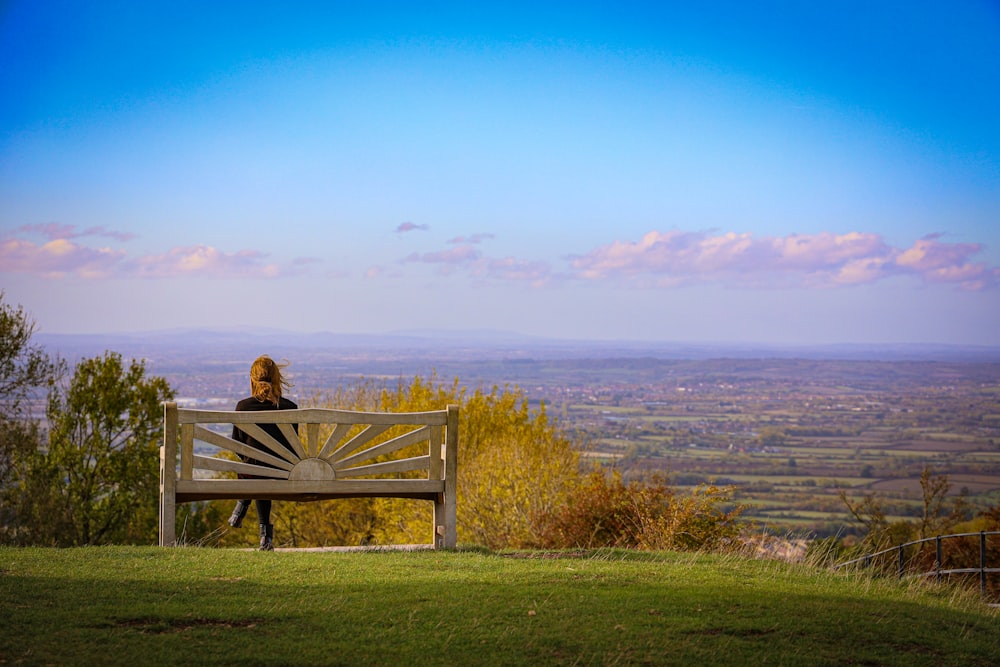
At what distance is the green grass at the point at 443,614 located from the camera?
19.3ft

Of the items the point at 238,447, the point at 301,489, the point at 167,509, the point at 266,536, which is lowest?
the point at 266,536

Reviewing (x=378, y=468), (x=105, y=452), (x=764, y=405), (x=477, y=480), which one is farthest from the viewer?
(x=764, y=405)

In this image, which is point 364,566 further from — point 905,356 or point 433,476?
point 905,356

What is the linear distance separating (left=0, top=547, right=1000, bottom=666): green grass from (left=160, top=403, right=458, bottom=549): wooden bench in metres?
0.78

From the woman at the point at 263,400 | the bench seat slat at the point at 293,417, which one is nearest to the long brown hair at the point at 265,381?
the woman at the point at 263,400

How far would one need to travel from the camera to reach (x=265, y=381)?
1060 cm

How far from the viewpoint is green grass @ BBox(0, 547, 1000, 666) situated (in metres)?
5.87

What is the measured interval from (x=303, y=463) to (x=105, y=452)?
1118 inches

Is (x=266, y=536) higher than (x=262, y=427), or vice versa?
(x=262, y=427)

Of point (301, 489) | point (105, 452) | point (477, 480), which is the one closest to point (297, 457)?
point (301, 489)

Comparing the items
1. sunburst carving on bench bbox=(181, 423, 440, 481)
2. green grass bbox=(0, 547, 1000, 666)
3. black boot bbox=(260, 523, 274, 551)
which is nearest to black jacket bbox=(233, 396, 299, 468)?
sunburst carving on bench bbox=(181, 423, 440, 481)

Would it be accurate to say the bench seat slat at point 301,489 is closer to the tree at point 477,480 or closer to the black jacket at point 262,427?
the black jacket at point 262,427

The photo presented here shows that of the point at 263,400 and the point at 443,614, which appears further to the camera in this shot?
the point at 263,400

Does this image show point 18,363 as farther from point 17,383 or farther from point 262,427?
point 262,427
